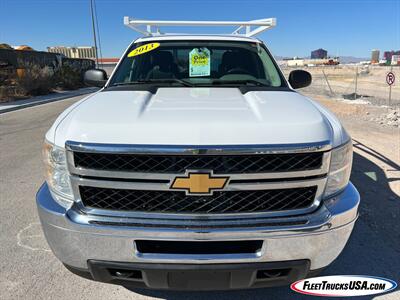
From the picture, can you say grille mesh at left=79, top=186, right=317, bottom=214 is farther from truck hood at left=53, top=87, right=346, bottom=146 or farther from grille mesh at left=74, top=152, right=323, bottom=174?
truck hood at left=53, top=87, right=346, bottom=146

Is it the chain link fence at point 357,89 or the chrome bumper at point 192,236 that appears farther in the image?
the chain link fence at point 357,89

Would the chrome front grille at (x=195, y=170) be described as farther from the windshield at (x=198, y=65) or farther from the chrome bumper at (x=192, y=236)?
the windshield at (x=198, y=65)

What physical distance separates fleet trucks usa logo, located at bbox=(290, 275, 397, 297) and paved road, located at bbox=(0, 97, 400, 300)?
0.09 m

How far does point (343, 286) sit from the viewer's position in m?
2.71

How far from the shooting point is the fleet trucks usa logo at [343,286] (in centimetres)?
260

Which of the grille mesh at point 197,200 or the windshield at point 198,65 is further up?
the windshield at point 198,65

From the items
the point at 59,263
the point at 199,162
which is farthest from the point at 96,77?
the point at 199,162

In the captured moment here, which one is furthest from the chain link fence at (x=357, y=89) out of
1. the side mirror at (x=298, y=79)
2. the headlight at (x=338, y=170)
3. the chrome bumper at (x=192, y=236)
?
the chrome bumper at (x=192, y=236)

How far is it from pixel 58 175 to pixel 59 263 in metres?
1.25

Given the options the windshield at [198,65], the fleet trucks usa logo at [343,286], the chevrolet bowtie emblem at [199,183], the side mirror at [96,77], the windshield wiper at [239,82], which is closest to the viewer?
the chevrolet bowtie emblem at [199,183]

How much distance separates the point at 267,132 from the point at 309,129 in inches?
10.7

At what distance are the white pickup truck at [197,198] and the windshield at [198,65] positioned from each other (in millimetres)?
1326

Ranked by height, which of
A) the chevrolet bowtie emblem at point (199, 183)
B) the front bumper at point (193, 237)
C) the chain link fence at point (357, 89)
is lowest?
the chain link fence at point (357, 89)

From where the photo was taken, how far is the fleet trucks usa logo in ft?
8.52
